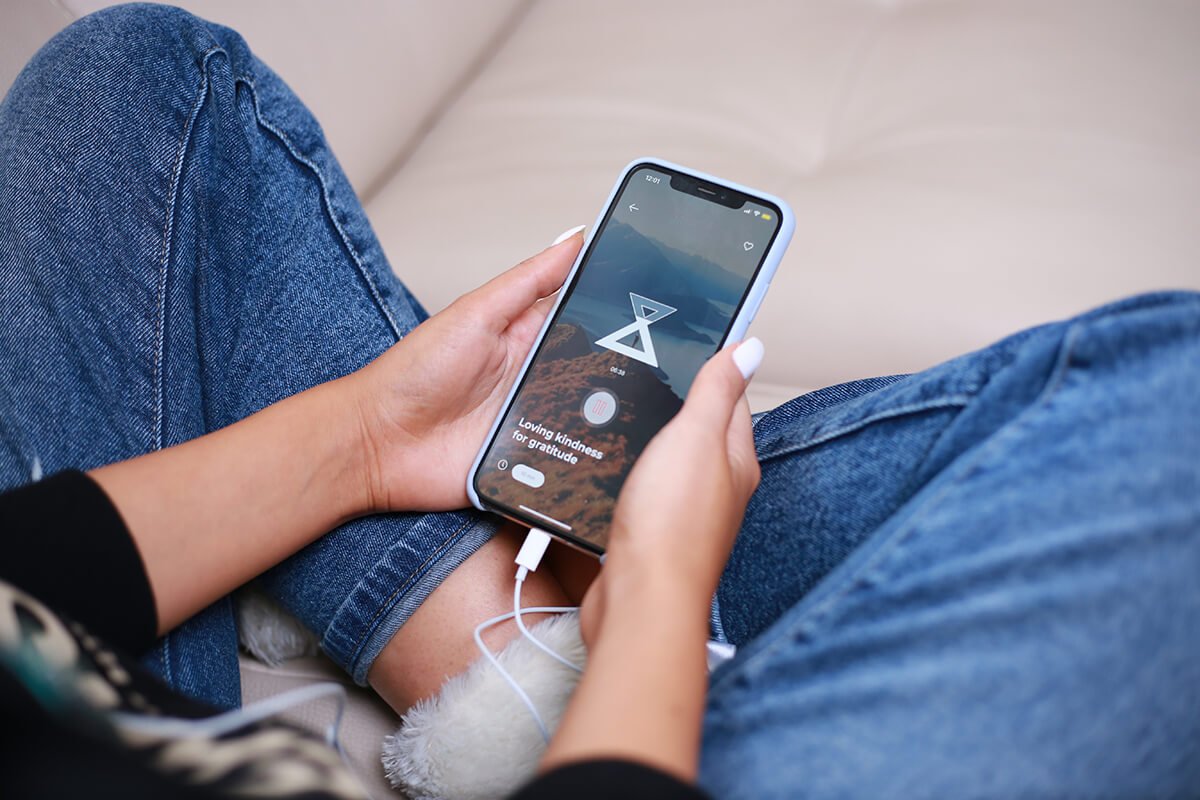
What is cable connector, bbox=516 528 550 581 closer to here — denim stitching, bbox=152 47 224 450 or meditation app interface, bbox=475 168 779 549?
meditation app interface, bbox=475 168 779 549

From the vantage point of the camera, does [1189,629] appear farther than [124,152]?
No

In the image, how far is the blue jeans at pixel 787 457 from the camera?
14.6 inches

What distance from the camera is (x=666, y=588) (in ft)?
1.41

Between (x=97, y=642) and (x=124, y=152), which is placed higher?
(x=124, y=152)

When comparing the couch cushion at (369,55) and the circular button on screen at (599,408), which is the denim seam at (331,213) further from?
the couch cushion at (369,55)

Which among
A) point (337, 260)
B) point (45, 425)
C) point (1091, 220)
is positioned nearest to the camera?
point (45, 425)

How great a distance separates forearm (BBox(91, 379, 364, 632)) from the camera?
52 centimetres

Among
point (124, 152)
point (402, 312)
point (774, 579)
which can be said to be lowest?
point (774, 579)

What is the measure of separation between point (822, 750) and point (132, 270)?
57cm

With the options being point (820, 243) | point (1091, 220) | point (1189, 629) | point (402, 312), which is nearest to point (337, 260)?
point (402, 312)

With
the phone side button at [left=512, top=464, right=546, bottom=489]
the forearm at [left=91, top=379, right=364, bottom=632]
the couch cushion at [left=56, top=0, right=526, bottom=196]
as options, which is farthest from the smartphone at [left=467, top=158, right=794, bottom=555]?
the couch cushion at [left=56, top=0, right=526, bottom=196]

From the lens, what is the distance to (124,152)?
65 cm

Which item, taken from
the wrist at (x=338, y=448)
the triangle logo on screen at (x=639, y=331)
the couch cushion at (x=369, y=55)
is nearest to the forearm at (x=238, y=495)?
the wrist at (x=338, y=448)

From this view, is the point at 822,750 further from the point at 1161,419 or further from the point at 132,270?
the point at 132,270
